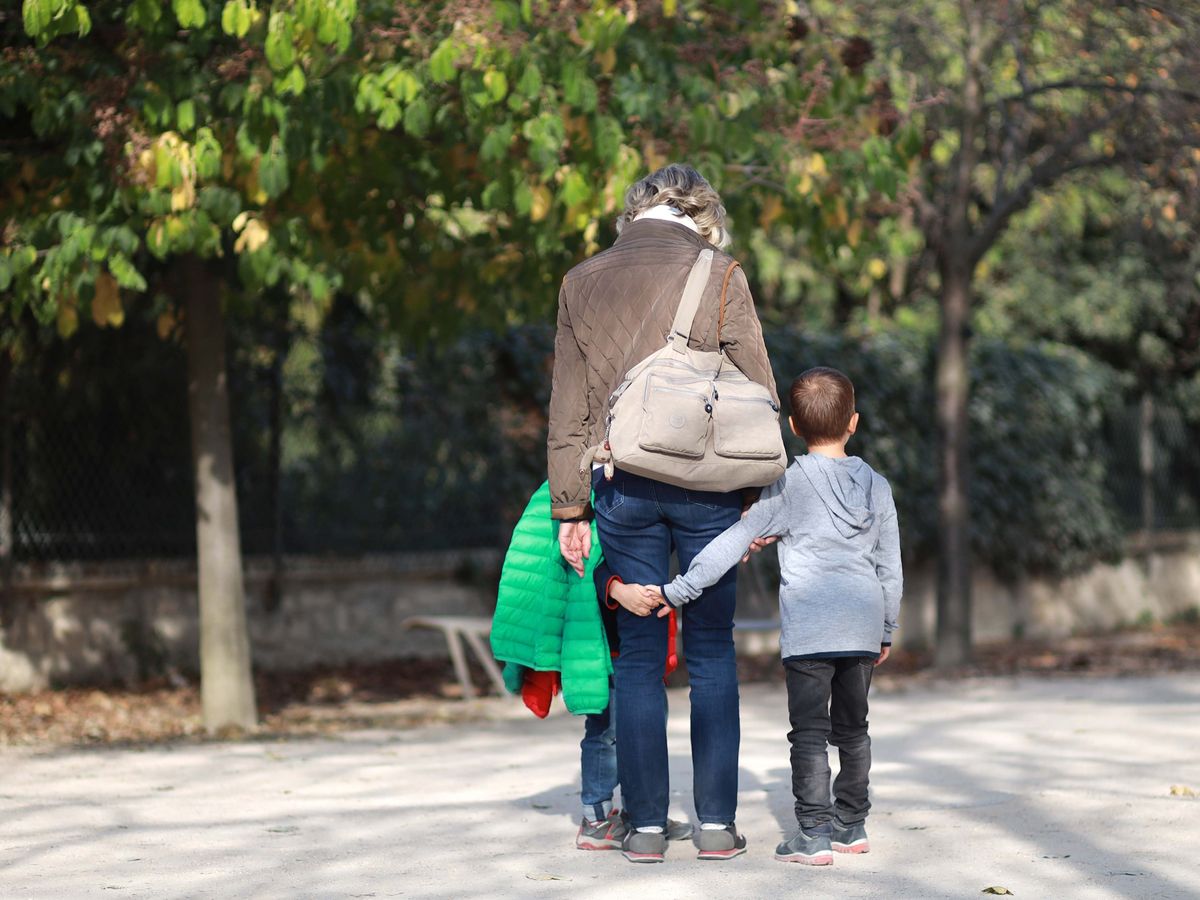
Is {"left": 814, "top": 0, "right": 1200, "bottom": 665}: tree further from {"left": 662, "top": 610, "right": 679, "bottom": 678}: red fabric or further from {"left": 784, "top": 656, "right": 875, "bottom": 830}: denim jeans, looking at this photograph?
{"left": 784, "top": 656, "right": 875, "bottom": 830}: denim jeans

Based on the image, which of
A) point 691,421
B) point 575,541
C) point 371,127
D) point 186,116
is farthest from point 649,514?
point 371,127

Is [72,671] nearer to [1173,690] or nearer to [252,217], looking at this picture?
[252,217]

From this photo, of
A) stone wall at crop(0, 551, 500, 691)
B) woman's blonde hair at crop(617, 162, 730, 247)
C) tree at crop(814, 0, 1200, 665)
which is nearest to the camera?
woman's blonde hair at crop(617, 162, 730, 247)

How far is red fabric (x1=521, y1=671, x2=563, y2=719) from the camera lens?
16.8 feet

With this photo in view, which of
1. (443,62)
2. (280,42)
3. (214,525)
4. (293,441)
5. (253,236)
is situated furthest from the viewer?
(293,441)

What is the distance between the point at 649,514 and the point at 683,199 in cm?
96

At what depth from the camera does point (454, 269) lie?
9273 millimetres

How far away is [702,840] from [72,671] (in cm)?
663

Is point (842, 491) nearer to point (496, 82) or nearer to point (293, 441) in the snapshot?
point (496, 82)

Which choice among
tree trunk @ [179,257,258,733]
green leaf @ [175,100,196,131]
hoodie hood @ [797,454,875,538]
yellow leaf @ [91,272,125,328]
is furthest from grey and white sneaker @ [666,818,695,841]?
tree trunk @ [179,257,258,733]

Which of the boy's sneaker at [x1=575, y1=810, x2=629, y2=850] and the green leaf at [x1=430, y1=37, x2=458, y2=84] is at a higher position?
the green leaf at [x1=430, y1=37, x2=458, y2=84]

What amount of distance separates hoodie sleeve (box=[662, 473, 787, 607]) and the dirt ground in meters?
4.50

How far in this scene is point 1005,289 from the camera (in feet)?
62.8

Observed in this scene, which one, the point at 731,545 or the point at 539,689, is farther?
the point at 539,689
